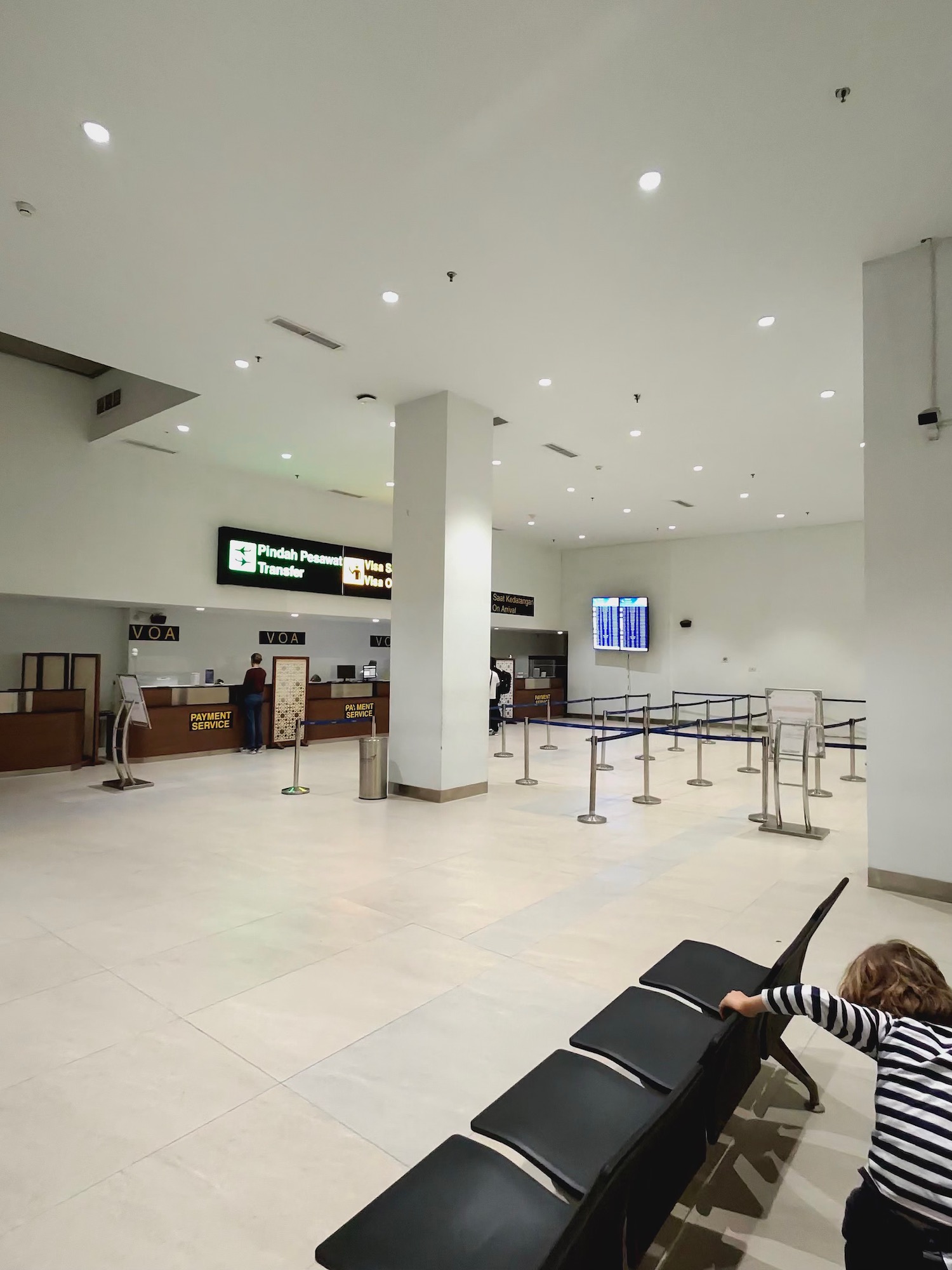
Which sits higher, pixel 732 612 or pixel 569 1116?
pixel 732 612

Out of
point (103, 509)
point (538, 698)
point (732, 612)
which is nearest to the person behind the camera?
point (103, 509)

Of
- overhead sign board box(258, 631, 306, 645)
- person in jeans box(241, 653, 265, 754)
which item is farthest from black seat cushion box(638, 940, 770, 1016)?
overhead sign board box(258, 631, 306, 645)

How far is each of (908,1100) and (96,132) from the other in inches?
220

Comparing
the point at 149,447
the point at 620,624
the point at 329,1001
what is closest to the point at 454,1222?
the point at 329,1001

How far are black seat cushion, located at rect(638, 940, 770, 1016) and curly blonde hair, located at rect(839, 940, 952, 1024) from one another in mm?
694

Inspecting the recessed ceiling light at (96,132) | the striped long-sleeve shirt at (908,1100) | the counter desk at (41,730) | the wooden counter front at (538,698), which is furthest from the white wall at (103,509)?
the striped long-sleeve shirt at (908,1100)

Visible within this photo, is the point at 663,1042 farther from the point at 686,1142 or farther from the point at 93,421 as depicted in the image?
the point at 93,421

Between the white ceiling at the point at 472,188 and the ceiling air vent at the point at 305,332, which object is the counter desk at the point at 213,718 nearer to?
the white ceiling at the point at 472,188

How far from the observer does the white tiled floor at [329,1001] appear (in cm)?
207

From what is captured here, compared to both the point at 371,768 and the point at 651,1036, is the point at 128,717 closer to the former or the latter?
the point at 371,768

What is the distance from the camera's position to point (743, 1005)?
1.92 metres

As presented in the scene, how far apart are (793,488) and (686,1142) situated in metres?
13.0

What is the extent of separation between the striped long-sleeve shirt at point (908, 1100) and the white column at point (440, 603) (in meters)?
6.19

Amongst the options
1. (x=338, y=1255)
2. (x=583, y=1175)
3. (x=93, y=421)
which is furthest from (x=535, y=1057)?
(x=93, y=421)
